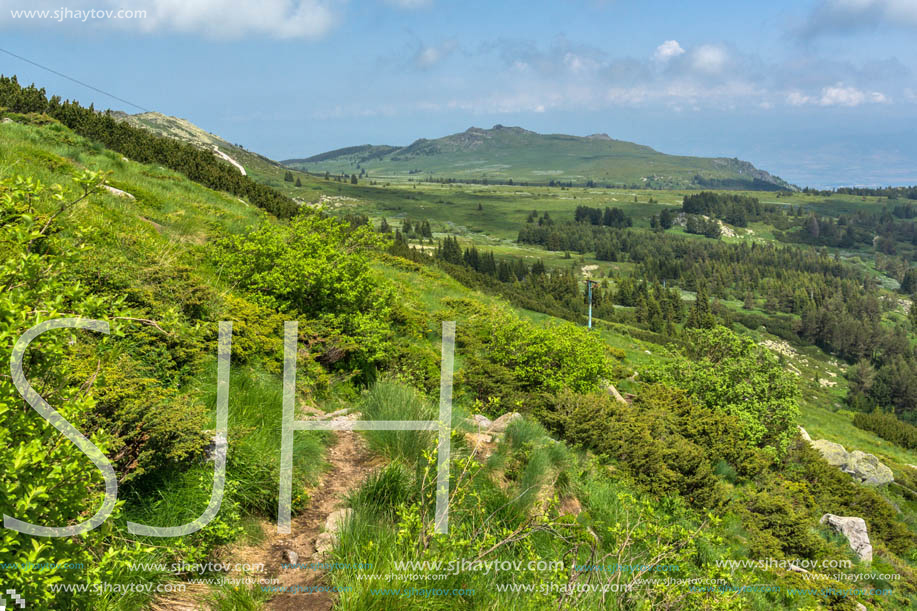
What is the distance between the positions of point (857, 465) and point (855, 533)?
20.4 meters

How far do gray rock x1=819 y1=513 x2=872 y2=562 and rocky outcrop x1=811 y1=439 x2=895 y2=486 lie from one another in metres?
16.3

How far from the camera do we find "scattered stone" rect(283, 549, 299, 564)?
503 cm

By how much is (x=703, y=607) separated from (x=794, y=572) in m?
7.26

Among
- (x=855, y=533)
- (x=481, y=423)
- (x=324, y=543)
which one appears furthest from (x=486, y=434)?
(x=855, y=533)

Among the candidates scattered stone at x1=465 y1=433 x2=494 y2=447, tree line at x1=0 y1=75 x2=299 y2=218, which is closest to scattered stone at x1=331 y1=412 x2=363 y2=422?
scattered stone at x1=465 y1=433 x2=494 y2=447

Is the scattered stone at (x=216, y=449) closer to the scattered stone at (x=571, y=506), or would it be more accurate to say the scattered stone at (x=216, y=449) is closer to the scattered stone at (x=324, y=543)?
the scattered stone at (x=324, y=543)

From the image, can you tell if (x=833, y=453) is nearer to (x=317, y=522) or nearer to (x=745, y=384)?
(x=745, y=384)

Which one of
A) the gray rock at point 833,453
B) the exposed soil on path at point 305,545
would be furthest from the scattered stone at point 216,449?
the gray rock at point 833,453

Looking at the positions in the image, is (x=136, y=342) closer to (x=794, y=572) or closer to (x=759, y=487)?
(x=794, y=572)

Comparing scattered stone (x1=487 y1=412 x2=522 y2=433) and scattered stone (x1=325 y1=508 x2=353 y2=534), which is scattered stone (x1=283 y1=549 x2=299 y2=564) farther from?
scattered stone (x1=487 y1=412 x2=522 y2=433)

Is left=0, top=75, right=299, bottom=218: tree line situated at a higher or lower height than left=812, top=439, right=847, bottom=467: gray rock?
higher

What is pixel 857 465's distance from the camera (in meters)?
31.0

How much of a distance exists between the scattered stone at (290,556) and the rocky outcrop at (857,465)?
109ft

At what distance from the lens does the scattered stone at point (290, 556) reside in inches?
198
